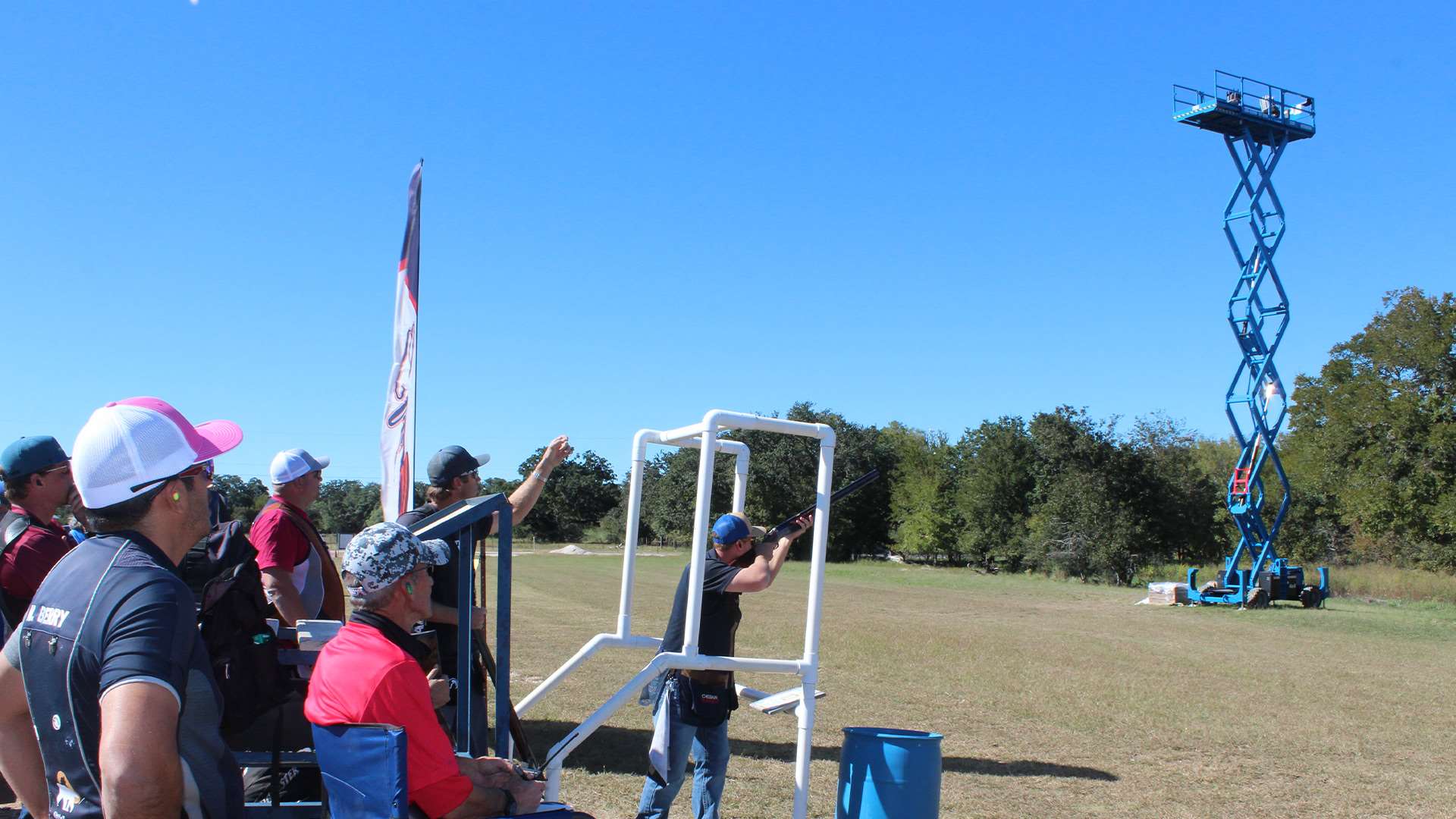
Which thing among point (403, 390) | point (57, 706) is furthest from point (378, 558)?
point (403, 390)

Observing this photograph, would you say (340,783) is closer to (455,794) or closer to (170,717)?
(455,794)

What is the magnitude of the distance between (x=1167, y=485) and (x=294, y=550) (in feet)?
176

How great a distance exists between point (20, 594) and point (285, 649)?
3.61ft

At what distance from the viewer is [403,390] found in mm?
7410

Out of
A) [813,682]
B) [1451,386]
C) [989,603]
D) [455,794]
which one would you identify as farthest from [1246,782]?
[1451,386]

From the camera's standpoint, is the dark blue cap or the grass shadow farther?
the grass shadow

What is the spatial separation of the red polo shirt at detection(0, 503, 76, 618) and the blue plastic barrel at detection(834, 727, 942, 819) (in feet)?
11.4

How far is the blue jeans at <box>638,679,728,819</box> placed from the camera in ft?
17.4

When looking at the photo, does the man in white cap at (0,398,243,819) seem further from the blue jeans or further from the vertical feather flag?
the vertical feather flag

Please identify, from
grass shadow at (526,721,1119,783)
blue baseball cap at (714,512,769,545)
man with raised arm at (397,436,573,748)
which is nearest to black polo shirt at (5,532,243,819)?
man with raised arm at (397,436,573,748)

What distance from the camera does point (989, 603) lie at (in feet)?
96.1

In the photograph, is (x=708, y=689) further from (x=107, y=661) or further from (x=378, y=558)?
(x=107, y=661)

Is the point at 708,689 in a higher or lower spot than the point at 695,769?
higher

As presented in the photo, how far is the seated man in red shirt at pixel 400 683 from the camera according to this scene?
2.90 m
